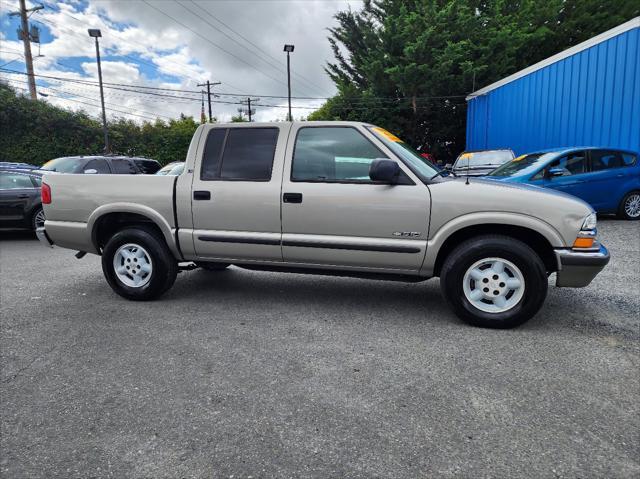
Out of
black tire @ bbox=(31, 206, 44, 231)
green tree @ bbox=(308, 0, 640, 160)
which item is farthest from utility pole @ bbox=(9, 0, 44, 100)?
black tire @ bbox=(31, 206, 44, 231)

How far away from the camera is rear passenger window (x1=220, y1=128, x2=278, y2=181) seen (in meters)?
4.14

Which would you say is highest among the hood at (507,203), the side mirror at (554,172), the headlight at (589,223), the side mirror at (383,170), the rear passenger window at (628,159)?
the rear passenger window at (628,159)

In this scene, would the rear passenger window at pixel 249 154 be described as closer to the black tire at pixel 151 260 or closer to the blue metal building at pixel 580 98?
the black tire at pixel 151 260

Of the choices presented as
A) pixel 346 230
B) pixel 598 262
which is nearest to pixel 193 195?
pixel 346 230

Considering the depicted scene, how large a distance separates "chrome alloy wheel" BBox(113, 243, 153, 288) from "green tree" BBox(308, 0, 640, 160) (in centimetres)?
2072

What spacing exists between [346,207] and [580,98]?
→ 10602 mm

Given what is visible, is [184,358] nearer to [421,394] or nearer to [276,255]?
[276,255]

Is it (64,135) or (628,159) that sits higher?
(64,135)

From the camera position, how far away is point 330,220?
390 centimetres

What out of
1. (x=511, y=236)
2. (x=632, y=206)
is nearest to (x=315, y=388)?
(x=511, y=236)

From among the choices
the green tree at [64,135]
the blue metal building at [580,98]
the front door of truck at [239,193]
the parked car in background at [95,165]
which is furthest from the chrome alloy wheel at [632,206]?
the green tree at [64,135]

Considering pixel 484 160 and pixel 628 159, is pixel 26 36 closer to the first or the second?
pixel 484 160

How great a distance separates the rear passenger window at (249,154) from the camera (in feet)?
13.6

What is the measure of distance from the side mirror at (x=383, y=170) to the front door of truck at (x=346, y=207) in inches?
6.5
